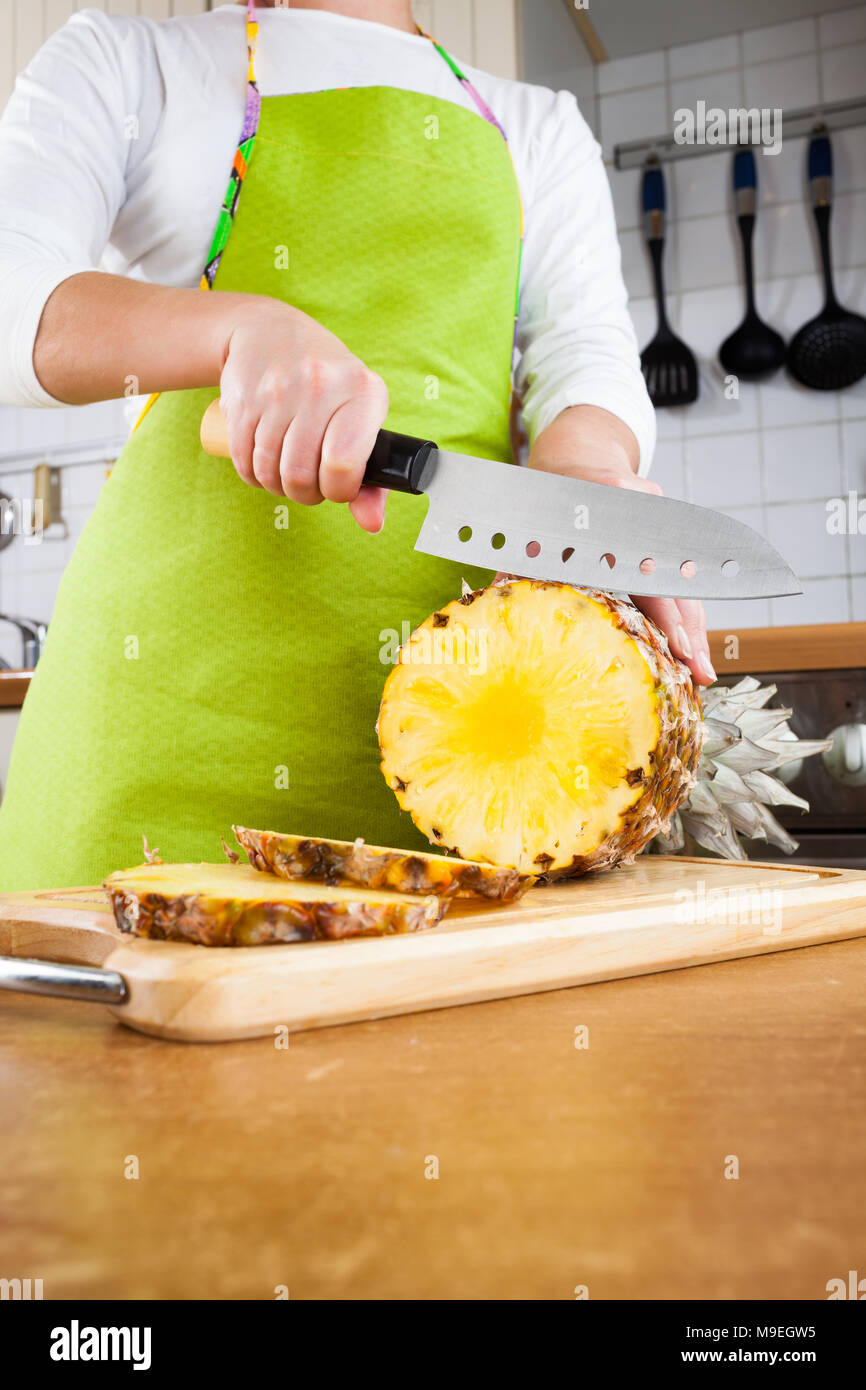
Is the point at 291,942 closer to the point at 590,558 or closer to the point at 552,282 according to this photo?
the point at 590,558

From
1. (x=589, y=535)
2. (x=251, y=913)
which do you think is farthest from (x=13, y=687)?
(x=251, y=913)

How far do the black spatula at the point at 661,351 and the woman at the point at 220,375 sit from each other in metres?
1.59

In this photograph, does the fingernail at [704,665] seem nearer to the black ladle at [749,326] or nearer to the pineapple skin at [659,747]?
the pineapple skin at [659,747]

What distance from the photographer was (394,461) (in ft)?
2.24

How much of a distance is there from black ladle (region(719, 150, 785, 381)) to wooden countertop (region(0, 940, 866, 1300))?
2.25 metres

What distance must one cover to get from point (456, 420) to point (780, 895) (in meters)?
0.50

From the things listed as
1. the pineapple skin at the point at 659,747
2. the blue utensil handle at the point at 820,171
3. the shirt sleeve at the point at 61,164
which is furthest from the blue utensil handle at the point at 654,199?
the pineapple skin at the point at 659,747

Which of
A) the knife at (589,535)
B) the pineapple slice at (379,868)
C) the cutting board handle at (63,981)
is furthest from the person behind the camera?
the knife at (589,535)

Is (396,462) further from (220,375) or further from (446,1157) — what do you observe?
(446,1157)

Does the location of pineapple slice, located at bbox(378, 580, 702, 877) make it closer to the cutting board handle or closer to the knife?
the knife

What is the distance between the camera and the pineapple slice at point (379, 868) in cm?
60

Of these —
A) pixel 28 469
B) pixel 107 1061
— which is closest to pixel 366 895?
pixel 107 1061

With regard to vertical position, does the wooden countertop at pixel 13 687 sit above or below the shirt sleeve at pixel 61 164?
below

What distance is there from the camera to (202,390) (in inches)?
35.4
